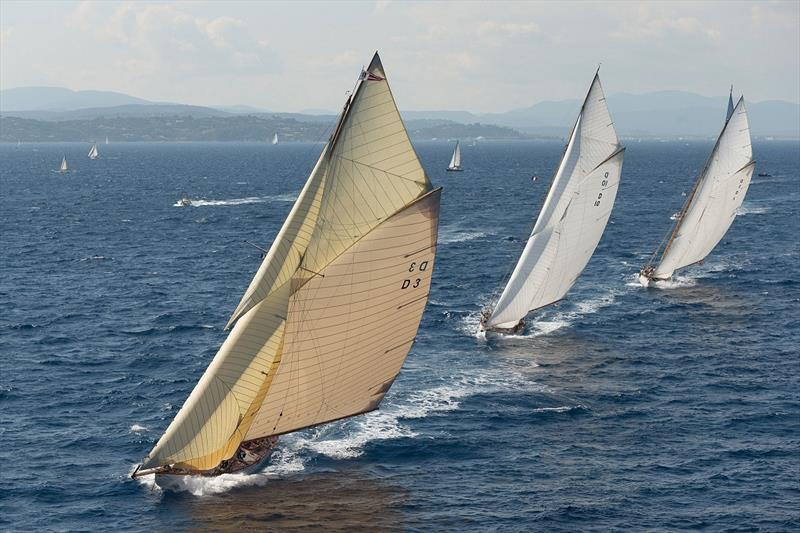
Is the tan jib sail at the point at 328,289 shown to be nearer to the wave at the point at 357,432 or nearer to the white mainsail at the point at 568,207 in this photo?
the wave at the point at 357,432

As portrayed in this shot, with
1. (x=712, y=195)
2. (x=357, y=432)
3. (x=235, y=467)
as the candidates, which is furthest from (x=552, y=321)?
(x=235, y=467)

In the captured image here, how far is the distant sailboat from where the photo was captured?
96.6 meters

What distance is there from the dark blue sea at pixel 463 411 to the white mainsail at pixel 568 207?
3.24 metres

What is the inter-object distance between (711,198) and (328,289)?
6256cm

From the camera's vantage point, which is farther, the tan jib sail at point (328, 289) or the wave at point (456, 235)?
the wave at point (456, 235)

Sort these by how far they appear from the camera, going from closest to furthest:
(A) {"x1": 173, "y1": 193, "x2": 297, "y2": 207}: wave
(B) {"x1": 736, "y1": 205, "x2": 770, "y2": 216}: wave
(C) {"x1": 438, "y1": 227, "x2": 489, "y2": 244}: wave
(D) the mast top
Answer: (D) the mast top
(C) {"x1": 438, "y1": 227, "x2": 489, "y2": 244}: wave
(B) {"x1": 736, "y1": 205, "x2": 770, "y2": 216}: wave
(A) {"x1": 173, "y1": 193, "x2": 297, "y2": 207}: wave

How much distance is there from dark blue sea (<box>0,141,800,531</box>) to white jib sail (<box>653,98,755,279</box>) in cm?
384

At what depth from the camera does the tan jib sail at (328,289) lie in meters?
45.9

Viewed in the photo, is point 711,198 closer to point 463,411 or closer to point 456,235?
point 456,235

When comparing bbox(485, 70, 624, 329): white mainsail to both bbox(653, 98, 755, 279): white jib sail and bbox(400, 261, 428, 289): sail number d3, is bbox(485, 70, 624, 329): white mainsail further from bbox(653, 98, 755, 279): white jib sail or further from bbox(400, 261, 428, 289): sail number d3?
bbox(400, 261, 428, 289): sail number d3

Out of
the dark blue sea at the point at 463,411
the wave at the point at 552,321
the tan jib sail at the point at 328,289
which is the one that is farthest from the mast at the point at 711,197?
the tan jib sail at the point at 328,289

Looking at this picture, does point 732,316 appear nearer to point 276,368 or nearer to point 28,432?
point 276,368

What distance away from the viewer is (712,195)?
322 ft

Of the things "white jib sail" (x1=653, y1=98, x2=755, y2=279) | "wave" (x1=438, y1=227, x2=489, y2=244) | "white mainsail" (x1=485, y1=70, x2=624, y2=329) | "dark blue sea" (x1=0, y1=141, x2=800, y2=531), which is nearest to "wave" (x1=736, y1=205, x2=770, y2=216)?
"dark blue sea" (x1=0, y1=141, x2=800, y2=531)
